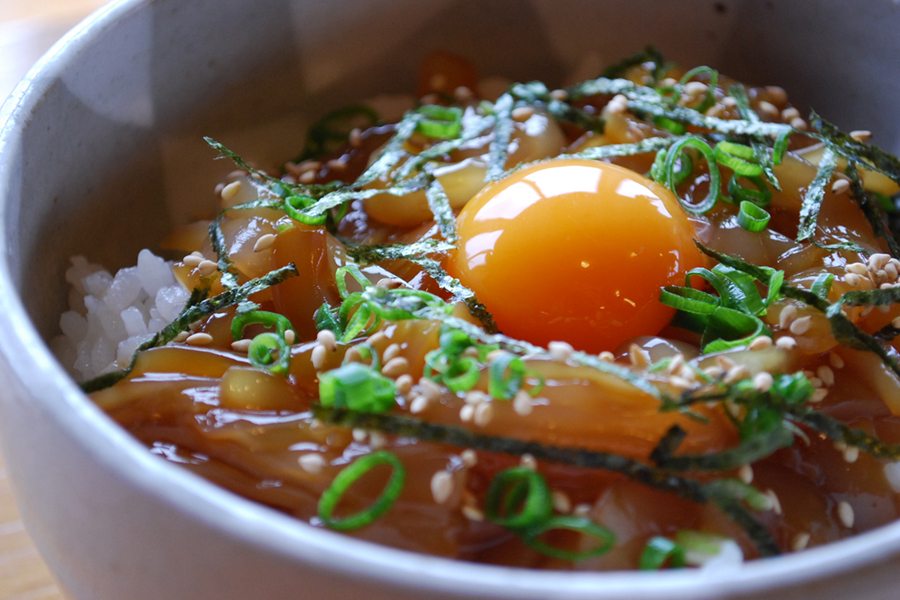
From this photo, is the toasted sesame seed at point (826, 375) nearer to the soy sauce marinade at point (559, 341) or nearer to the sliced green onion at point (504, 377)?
the soy sauce marinade at point (559, 341)

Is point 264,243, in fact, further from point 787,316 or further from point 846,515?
point 846,515

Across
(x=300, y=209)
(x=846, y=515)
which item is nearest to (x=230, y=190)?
(x=300, y=209)

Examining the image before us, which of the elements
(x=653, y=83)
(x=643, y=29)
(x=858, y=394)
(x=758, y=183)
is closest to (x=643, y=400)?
(x=858, y=394)

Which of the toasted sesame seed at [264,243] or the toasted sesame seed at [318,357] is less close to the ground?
the toasted sesame seed at [264,243]

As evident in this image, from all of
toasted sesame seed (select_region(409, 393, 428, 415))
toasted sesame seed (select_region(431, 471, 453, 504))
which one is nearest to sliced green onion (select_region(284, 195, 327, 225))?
toasted sesame seed (select_region(409, 393, 428, 415))

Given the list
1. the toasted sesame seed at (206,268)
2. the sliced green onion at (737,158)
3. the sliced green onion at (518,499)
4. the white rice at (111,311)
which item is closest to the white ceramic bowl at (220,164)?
the white rice at (111,311)

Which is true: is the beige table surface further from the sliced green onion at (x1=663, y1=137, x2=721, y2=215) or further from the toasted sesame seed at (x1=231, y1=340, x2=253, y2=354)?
the sliced green onion at (x1=663, y1=137, x2=721, y2=215)

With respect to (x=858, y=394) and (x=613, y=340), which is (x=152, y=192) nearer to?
(x=613, y=340)
